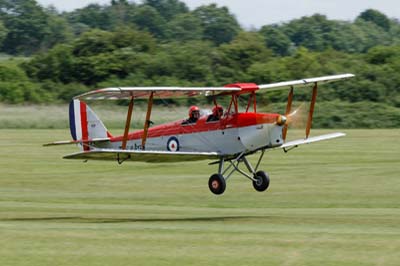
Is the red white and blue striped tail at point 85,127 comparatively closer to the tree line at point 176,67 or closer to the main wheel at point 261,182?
the main wheel at point 261,182

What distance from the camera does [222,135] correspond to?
24.0m

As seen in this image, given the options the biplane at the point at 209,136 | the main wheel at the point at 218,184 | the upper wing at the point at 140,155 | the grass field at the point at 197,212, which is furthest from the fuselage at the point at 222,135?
the grass field at the point at 197,212

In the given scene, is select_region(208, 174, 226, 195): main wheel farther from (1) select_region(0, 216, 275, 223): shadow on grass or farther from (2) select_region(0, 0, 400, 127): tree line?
(2) select_region(0, 0, 400, 127): tree line

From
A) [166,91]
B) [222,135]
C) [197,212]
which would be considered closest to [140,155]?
[166,91]

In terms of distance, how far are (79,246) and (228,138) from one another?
6496mm

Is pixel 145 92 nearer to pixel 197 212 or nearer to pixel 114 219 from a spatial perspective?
pixel 114 219

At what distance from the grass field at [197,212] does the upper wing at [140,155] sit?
138cm

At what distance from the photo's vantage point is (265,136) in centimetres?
2359

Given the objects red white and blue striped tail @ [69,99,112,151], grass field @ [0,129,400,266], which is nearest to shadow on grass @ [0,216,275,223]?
grass field @ [0,129,400,266]

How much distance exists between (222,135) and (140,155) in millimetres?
1992

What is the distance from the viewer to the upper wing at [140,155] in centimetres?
2270

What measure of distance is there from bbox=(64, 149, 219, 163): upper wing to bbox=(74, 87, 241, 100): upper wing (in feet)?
4.07

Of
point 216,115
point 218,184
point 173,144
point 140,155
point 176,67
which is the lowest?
point 218,184

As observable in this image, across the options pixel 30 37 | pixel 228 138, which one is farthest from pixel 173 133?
pixel 30 37
